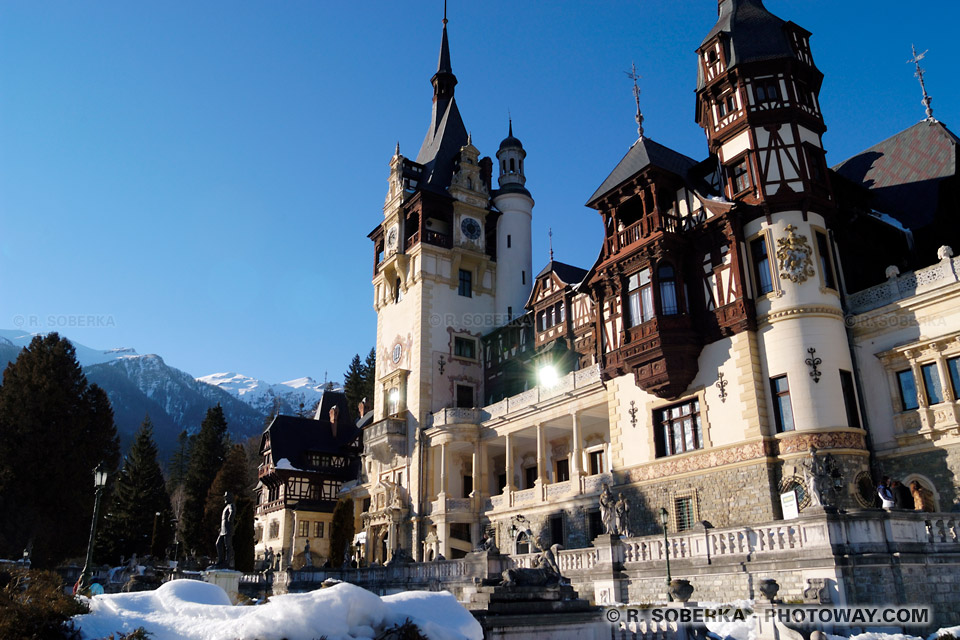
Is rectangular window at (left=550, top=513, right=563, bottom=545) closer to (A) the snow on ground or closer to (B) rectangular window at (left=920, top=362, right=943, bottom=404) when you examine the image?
(B) rectangular window at (left=920, top=362, right=943, bottom=404)

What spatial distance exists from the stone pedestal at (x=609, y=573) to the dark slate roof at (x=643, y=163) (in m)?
16.6

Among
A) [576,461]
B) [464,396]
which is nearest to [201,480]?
[464,396]

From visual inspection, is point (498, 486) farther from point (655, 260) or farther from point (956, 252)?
point (956, 252)

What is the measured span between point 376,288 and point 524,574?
141 ft

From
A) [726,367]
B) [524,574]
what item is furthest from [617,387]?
[524,574]

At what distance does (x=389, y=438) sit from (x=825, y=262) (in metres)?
28.9

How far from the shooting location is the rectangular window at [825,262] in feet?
90.6

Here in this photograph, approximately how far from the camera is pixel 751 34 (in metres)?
31.0

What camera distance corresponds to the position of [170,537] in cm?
6419

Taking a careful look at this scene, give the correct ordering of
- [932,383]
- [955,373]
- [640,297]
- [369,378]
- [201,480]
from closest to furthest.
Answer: [955,373] → [932,383] → [640,297] → [201,480] → [369,378]

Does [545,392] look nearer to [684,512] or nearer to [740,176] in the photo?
[684,512]

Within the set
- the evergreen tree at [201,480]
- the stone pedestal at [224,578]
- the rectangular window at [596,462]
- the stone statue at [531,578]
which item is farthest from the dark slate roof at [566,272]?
the evergreen tree at [201,480]

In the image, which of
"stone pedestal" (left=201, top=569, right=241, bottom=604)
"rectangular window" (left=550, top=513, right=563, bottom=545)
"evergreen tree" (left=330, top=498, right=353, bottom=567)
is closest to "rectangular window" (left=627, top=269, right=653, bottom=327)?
"rectangular window" (left=550, top=513, right=563, bottom=545)

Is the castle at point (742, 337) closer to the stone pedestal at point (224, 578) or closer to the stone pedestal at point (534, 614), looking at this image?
the stone pedestal at point (534, 614)
